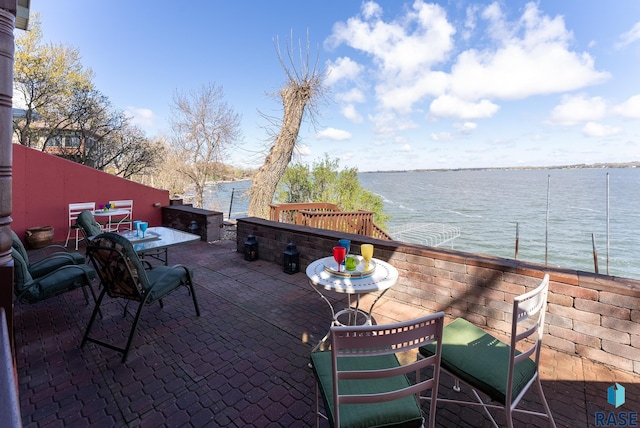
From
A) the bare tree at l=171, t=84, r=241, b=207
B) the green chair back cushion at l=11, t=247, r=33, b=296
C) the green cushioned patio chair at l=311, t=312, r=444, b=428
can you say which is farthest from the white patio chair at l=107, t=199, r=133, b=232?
the bare tree at l=171, t=84, r=241, b=207

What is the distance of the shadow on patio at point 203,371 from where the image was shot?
5.82ft

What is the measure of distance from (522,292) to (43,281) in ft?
14.3

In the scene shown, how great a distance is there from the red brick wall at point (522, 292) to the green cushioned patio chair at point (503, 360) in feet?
3.51

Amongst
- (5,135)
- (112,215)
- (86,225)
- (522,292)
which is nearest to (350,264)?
(522,292)

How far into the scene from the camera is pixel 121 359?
232 cm

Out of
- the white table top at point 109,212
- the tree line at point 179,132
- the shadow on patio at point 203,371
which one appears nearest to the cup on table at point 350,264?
the shadow on patio at point 203,371

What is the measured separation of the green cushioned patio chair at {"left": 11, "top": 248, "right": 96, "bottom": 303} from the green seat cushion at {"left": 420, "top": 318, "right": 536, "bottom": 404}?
10.5 ft

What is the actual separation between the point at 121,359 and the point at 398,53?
10.2m

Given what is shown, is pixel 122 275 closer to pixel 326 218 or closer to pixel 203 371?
pixel 203 371

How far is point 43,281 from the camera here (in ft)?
8.75

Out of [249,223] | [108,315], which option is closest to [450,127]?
[249,223]

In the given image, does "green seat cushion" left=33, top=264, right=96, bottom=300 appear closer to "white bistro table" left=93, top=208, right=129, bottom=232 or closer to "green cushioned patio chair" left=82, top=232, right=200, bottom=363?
"green cushioned patio chair" left=82, top=232, right=200, bottom=363

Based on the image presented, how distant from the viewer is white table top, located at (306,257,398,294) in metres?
2.06

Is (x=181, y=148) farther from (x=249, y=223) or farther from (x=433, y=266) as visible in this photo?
(x=433, y=266)
